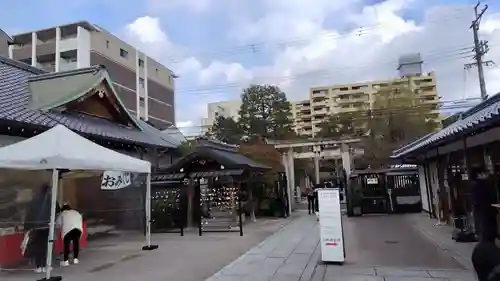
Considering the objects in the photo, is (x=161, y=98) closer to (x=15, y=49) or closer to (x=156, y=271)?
(x=15, y=49)

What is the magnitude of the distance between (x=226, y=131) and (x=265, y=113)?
4091 millimetres

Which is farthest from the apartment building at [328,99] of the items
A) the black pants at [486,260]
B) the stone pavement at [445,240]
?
the black pants at [486,260]

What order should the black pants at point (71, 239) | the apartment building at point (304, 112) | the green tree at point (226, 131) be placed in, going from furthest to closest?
the apartment building at point (304, 112), the green tree at point (226, 131), the black pants at point (71, 239)

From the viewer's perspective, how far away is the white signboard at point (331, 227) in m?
7.29

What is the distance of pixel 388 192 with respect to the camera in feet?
57.8

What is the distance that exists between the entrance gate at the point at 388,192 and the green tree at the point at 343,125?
14637 millimetres

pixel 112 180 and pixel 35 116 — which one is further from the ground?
pixel 35 116

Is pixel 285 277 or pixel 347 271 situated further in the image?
pixel 347 271

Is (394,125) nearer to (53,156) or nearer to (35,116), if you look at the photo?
(35,116)

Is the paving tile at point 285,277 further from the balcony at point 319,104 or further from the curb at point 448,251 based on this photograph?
the balcony at point 319,104

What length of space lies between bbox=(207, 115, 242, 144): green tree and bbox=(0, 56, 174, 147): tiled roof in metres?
19.5

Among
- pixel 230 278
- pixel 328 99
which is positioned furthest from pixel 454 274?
pixel 328 99

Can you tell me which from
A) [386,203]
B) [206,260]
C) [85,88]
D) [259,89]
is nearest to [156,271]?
[206,260]

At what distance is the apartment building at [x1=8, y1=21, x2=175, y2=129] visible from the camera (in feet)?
142
